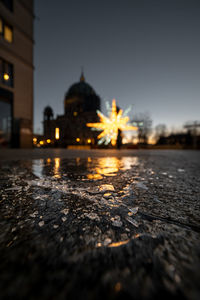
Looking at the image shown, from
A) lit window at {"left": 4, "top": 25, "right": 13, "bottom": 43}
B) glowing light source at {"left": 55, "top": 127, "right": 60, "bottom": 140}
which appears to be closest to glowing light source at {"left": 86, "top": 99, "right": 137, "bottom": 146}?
lit window at {"left": 4, "top": 25, "right": 13, "bottom": 43}

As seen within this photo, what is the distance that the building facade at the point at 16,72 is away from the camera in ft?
24.6

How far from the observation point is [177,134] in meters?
36.4

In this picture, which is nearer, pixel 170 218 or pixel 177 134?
pixel 170 218

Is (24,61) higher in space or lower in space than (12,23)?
lower

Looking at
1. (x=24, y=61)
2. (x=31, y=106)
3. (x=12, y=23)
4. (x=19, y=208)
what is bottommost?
(x=19, y=208)

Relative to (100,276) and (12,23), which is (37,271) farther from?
(12,23)

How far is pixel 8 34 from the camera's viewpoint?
787cm

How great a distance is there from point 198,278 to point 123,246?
16 centimetres

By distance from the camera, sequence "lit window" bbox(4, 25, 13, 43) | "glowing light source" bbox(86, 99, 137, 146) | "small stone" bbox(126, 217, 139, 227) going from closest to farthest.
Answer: "small stone" bbox(126, 217, 139, 227) < "lit window" bbox(4, 25, 13, 43) < "glowing light source" bbox(86, 99, 137, 146)

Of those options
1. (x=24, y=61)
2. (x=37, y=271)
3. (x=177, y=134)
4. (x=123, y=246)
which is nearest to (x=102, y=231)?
(x=123, y=246)

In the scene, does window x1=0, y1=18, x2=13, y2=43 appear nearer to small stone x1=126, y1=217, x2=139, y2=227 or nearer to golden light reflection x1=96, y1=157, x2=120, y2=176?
golden light reflection x1=96, y1=157, x2=120, y2=176

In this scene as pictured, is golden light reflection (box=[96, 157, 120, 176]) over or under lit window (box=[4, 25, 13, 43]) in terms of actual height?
under

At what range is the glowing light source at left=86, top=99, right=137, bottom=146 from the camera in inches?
496

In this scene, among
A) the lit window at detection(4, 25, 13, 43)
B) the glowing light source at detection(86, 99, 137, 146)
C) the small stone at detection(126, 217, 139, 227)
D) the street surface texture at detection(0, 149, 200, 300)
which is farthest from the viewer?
the glowing light source at detection(86, 99, 137, 146)
